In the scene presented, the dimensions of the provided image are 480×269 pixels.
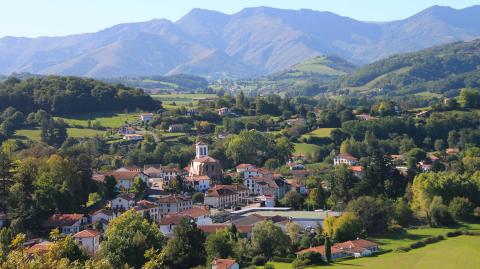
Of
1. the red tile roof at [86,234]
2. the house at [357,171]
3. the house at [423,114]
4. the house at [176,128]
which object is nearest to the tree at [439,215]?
the house at [357,171]

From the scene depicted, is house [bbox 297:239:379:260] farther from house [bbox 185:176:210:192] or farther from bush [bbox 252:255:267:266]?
house [bbox 185:176:210:192]

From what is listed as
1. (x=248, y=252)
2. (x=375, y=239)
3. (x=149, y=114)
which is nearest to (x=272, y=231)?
(x=248, y=252)

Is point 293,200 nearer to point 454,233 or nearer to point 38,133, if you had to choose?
point 454,233

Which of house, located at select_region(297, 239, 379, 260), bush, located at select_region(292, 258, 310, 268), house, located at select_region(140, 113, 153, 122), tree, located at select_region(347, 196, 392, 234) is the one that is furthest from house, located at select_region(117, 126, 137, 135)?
bush, located at select_region(292, 258, 310, 268)

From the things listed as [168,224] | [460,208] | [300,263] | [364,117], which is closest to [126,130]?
[364,117]

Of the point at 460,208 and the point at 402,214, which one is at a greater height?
the point at 460,208

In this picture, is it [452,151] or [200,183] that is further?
[452,151]

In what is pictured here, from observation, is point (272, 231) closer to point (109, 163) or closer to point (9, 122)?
point (109, 163)
